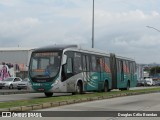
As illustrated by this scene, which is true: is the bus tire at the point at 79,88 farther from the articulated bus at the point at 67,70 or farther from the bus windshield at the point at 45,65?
the bus windshield at the point at 45,65

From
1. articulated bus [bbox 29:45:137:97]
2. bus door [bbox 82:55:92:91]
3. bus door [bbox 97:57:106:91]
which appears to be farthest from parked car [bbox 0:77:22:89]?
bus door [bbox 82:55:92:91]

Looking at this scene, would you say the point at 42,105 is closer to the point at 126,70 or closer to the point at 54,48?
the point at 54,48

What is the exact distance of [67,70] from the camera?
28.9m

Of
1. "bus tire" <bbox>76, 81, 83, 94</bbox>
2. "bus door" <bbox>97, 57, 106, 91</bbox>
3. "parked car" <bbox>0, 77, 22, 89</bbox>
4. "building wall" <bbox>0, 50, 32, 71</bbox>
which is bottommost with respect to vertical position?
"parked car" <bbox>0, 77, 22, 89</bbox>

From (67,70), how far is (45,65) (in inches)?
60.4

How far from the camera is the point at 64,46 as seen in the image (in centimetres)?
2967

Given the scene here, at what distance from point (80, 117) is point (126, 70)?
86.5 feet

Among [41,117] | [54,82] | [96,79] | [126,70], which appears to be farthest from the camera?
[126,70]

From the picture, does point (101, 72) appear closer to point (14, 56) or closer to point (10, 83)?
point (10, 83)

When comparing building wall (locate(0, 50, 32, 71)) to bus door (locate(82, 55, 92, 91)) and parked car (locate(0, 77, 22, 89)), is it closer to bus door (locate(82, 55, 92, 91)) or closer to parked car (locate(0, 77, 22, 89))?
parked car (locate(0, 77, 22, 89))

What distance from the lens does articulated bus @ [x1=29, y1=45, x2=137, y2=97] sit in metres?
28.2

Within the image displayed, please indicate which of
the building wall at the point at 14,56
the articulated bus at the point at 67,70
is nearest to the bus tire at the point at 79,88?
the articulated bus at the point at 67,70

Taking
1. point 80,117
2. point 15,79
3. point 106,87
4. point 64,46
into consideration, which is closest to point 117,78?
point 106,87

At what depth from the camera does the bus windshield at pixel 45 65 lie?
92.8 feet
